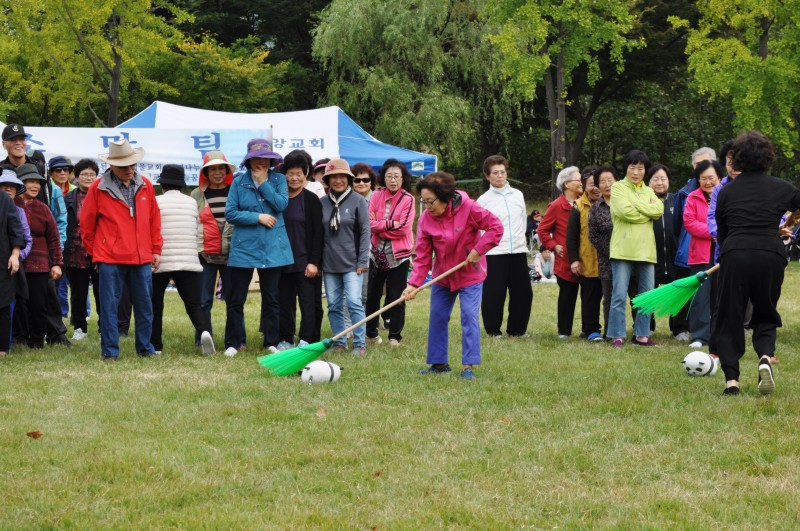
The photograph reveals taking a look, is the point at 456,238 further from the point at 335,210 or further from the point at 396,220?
the point at 396,220

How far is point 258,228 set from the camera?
32.2ft

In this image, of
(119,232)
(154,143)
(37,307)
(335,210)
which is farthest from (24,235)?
(154,143)

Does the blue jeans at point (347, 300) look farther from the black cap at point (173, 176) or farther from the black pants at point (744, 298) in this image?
the black pants at point (744, 298)

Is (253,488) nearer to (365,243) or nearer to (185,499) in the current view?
(185,499)

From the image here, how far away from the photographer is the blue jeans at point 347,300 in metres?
9.95

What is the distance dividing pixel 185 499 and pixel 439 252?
12.9ft

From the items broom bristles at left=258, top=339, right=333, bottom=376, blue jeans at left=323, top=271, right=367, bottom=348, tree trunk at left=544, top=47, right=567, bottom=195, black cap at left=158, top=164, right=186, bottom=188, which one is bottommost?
broom bristles at left=258, top=339, right=333, bottom=376

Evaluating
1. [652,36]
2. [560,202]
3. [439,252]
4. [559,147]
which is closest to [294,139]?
[560,202]

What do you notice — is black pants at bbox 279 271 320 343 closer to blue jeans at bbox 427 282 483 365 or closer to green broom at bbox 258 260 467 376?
green broom at bbox 258 260 467 376

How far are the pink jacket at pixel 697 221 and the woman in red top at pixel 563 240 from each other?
1.45 meters

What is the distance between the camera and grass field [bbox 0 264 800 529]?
4.76m

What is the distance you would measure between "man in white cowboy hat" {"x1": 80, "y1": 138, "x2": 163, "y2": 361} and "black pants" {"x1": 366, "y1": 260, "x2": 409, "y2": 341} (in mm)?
2412

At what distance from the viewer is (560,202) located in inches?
457

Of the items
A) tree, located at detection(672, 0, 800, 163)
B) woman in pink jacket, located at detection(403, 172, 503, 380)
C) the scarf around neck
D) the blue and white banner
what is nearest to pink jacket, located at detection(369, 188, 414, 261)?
the scarf around neck
